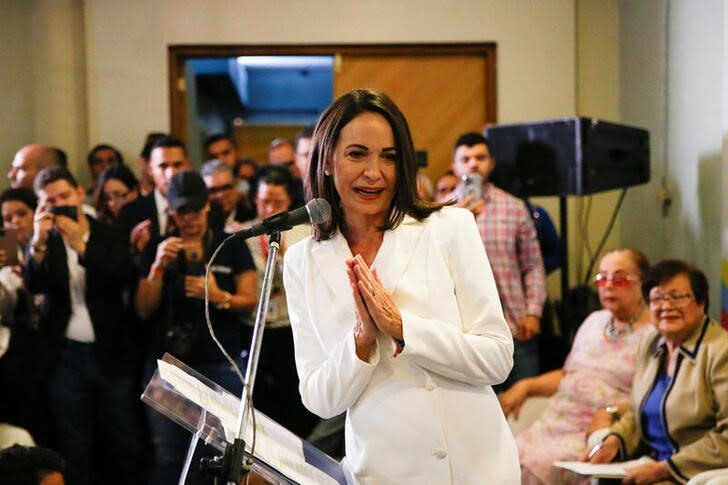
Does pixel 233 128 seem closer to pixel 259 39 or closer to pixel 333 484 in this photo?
pixel 259 39

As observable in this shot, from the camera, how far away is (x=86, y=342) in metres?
4.22

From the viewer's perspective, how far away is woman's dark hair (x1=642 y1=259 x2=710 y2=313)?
3576 millimetres

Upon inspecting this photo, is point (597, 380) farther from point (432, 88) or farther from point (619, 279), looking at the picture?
point (432, 88)

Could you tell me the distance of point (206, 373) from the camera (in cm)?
391

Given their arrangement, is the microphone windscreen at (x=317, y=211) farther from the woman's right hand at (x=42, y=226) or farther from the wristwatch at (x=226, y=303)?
the woman's right hand at (x=42, y=226)

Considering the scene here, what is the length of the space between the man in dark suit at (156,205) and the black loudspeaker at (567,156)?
1.58m

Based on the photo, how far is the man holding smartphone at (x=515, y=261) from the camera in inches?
185

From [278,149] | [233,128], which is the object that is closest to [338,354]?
[278,149]

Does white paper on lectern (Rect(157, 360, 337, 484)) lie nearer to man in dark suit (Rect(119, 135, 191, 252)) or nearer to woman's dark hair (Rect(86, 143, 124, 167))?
man in dark suit (Rect(119, 135, 191, 252))

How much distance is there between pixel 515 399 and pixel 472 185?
0.98m

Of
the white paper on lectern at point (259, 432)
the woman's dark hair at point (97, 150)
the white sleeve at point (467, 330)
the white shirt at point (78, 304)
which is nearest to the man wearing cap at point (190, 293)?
the white shirt at point (78, 304)

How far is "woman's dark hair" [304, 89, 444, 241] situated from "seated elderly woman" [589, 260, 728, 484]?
174cm

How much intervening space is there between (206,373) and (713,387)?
5.83ft

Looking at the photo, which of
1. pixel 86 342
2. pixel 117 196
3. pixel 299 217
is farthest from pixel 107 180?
pixel 299 217
